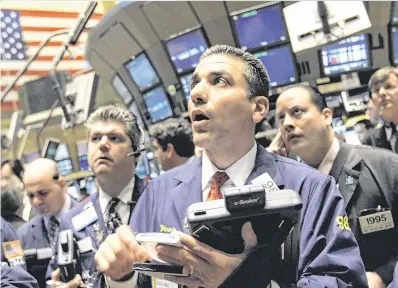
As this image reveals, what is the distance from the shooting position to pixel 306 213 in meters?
1.51

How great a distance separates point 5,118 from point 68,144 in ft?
3.03

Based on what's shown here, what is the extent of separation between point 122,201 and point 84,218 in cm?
20

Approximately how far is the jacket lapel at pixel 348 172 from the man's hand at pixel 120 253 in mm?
1251

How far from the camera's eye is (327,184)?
5.15 feet

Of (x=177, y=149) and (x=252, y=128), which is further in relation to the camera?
(x=177, y=149)

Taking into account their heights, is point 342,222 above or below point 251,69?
below

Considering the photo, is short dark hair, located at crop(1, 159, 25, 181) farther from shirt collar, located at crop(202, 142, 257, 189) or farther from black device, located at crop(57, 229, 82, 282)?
shirt collar, located at crop(202, 142, 257, 189)

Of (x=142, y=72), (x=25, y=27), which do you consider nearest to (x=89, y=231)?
(x=25, y=27)

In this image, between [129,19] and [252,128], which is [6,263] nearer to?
[252,128]

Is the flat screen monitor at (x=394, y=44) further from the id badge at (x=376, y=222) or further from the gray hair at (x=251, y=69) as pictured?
the gray hair at (x=251, y=69)

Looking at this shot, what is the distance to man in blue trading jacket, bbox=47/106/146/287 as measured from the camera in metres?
2.45

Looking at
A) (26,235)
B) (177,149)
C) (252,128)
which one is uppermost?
(252,128)

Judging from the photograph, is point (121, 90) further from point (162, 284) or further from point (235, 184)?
point (162, 284)

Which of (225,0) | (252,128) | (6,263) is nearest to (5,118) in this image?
(225,0)
